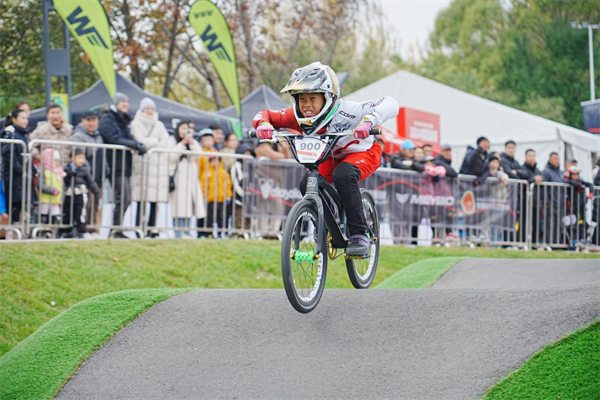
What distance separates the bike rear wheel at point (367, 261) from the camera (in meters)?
8.26

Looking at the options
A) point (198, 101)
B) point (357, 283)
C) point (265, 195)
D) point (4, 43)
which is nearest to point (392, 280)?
point (357, 283)

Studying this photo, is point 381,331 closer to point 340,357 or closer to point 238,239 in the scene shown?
point 340,357

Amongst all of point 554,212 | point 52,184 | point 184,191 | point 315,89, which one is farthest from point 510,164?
point 315,89

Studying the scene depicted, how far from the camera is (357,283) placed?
8.36 metres

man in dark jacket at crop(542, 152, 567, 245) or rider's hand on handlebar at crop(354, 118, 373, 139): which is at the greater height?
rider's hand on handlebar at crop(354, 118, 373, 139)

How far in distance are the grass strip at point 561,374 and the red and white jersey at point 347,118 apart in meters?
2.44

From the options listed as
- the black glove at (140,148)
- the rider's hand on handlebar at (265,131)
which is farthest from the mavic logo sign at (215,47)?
the rider's hand on handlebar at (265,131)

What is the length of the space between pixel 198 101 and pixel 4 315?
43013mm

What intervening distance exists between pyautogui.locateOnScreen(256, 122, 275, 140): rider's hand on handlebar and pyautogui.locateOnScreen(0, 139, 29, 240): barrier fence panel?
5509 mm

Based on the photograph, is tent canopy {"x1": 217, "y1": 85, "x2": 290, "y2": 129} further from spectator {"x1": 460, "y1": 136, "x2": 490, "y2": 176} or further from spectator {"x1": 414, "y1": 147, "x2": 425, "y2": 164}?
spectator {"x1": 460, "y1": 136, "x2": 490, "y2": 176}

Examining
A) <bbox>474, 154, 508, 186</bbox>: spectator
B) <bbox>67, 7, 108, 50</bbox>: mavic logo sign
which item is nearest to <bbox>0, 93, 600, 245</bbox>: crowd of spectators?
<bbox>67, 7, 108, 50</bbox>: mavic logo sign

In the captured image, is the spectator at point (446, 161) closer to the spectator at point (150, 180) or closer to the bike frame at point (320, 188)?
the spectator at point (150, 180)

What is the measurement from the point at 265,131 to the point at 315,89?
0.60 metres

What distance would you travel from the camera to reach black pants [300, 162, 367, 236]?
23.6 feet
